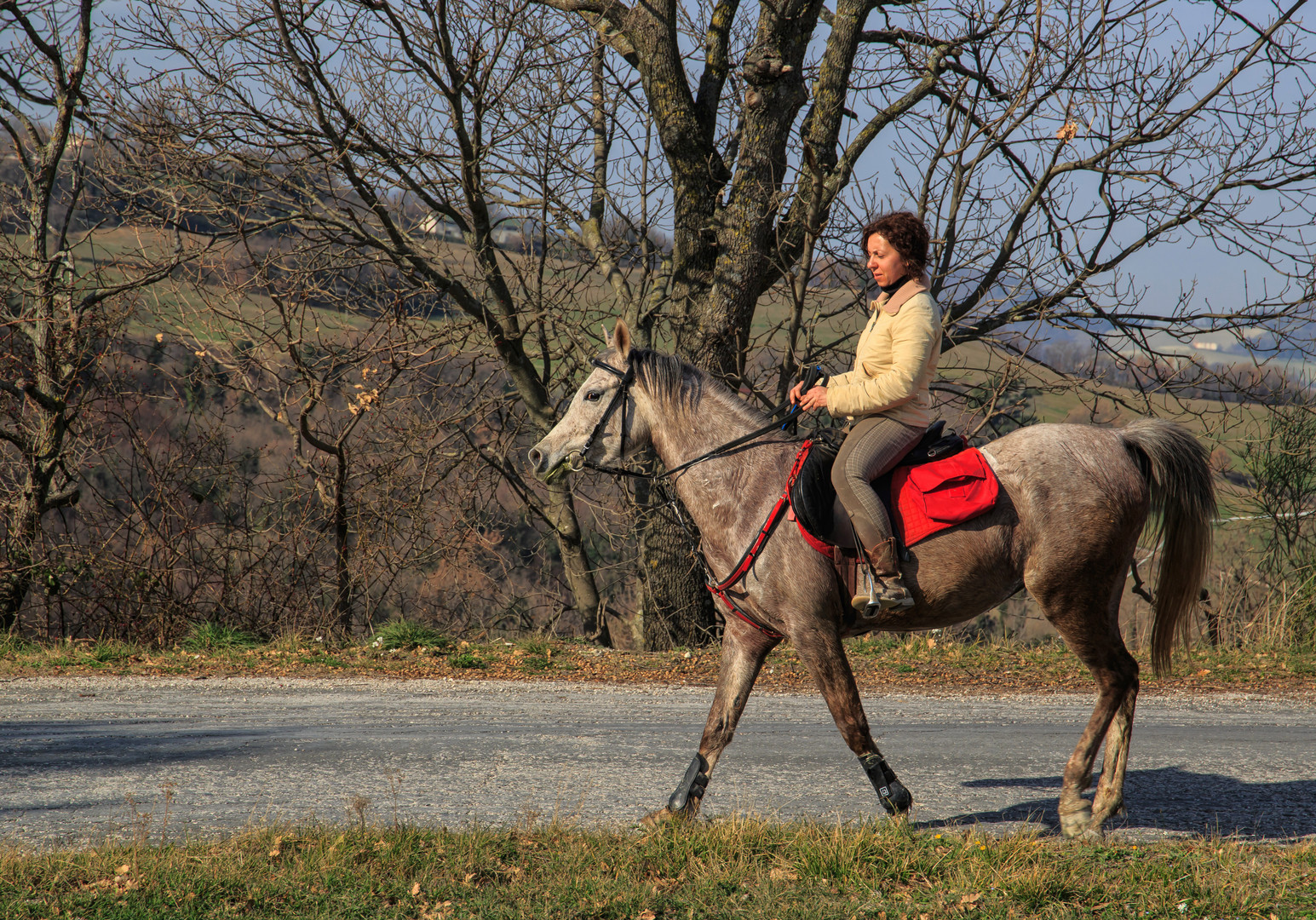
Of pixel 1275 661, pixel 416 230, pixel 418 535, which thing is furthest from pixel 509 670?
pixel 1275 661

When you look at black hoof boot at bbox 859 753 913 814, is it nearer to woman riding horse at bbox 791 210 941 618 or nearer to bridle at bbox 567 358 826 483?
woman riding horse at bbox 791 210 941 618

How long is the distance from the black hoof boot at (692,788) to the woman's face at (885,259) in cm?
244

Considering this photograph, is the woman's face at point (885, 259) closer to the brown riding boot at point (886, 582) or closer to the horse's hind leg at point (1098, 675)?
the brown riding boot at point (886, 582)

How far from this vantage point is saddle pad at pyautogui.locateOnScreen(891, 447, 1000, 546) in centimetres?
444

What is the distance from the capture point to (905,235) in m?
4.34

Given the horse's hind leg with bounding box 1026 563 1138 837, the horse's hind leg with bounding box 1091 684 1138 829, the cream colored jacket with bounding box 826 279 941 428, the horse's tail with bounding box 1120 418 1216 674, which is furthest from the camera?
the horse's tail with bounding box 1120 418 1216 674

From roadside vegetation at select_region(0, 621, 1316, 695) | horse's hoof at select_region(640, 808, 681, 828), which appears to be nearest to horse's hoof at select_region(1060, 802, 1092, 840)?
horse's hoof at select_region(640, 808, 681, 828)

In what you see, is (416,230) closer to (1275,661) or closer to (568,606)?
(568,606)

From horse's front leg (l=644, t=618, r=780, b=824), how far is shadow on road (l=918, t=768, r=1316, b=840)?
1.10 m

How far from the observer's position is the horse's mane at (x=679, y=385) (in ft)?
15.9

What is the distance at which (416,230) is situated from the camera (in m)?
11.4

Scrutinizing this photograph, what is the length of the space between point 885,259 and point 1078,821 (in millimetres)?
2787

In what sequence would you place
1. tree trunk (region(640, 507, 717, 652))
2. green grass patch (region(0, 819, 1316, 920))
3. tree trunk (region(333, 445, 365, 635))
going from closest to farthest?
green grass patch (region(0, 819, 1316, 920)) → tree trunk (region(640, 507, 717, 652)) → tree trunk (region(333, 445, 365, 635))

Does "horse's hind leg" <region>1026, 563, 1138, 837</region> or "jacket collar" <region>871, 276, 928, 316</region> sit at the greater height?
"jacket collar" <region>871, 276, 928, 316</region>
